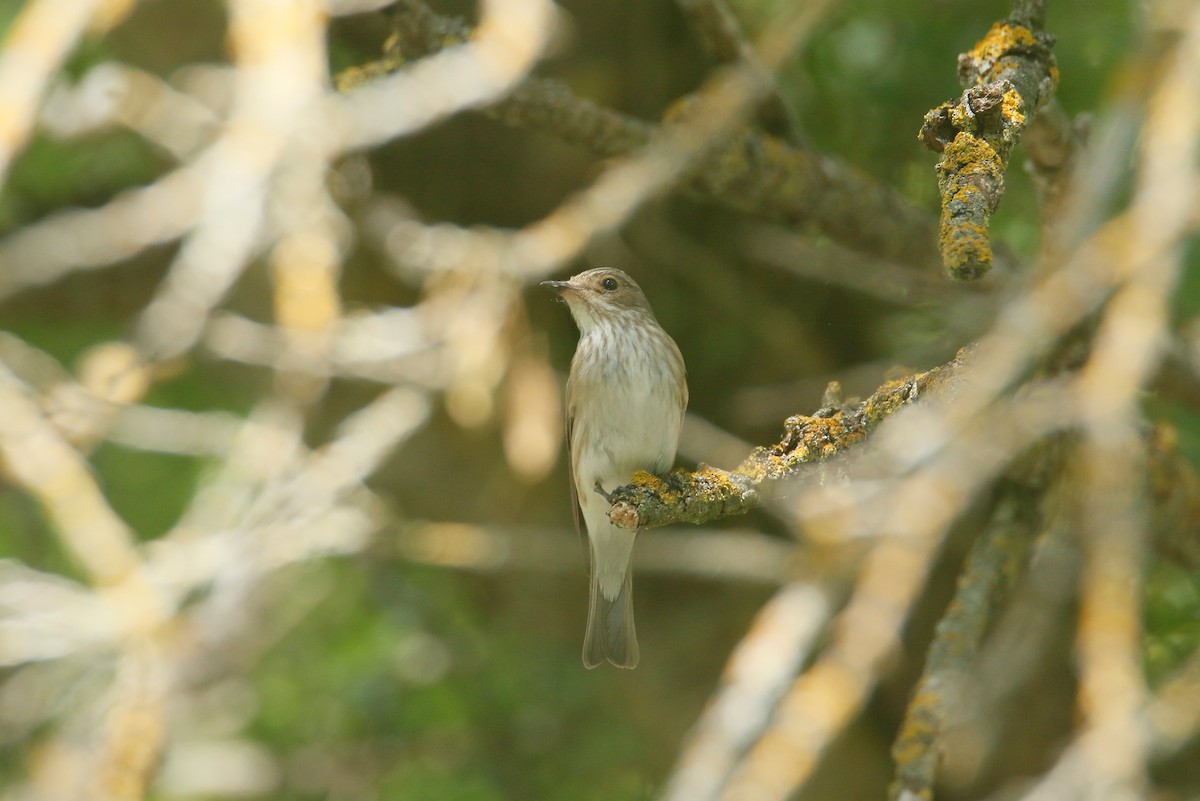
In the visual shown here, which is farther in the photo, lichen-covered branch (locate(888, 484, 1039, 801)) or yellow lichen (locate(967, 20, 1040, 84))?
lichen-covered branch (locate(888, 484, 1039, 801))

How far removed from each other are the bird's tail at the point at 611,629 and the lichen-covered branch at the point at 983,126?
6.42 feet

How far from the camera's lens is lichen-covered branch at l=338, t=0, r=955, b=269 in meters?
3.38

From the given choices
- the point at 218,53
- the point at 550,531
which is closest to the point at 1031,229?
the point at 550,531

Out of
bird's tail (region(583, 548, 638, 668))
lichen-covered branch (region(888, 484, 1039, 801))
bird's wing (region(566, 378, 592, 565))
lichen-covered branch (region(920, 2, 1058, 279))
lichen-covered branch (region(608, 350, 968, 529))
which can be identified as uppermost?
lichen-covered branch (region(920, 2, 1058, 279))

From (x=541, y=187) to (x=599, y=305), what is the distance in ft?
3.17

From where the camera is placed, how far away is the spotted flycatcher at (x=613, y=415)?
11.8 feet

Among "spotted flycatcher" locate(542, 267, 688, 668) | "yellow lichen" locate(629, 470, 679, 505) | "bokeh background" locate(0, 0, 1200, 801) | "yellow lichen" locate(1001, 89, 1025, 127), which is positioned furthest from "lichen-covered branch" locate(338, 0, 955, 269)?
"yellow lichen" locate(1001, 89, 1025, 127)

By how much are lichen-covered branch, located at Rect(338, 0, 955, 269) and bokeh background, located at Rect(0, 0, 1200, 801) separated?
0.15 m

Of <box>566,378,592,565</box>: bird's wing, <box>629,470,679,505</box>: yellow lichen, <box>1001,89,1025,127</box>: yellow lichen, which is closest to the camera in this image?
<box>1001,89,1025,127</box>: yellow lichen

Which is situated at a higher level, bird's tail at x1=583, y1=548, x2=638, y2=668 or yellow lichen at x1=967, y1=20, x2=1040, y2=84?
yellow lichen at x1=967, y1=20, x2=1040, y2=84

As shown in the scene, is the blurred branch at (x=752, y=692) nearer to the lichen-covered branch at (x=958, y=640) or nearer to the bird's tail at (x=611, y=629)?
the lichen-covered branch at (x=958, y=640)

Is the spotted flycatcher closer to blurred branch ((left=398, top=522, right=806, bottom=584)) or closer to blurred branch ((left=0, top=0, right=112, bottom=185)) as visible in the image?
blurred branch ((left=398, top=522, right=806, bottom=584))

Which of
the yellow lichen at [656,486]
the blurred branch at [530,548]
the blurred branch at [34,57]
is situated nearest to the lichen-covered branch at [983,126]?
the yellow lichen at [656,486]

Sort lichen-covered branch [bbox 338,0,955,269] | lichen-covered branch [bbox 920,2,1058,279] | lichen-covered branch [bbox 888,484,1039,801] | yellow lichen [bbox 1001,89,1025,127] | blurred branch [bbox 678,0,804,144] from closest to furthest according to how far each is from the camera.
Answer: lichen-covered branch [bbox 920,2,1058,279]
yellow lichen [bbox 1001,89,1025,127]
lichen-covered branch [bbox 888,484,1039,801]
lichen-covered branch [bbox 338,0,955,269]
blurred branch [bbox 678,0,804,144]
